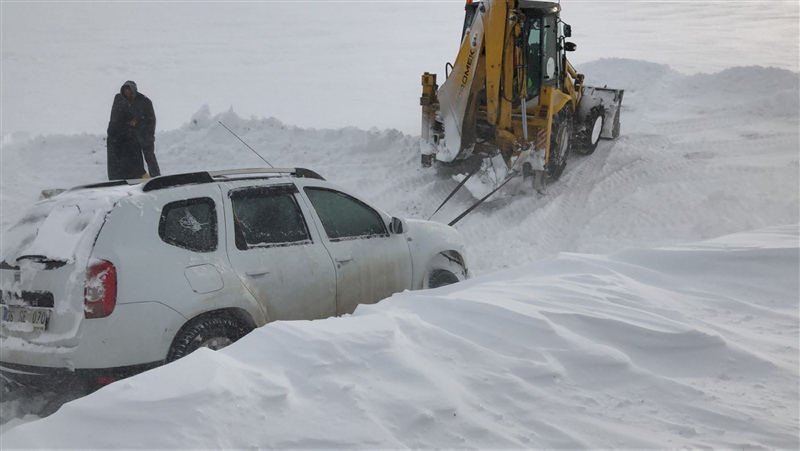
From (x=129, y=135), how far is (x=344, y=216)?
5046 mm

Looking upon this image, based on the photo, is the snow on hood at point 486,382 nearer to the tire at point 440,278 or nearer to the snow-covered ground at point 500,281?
the snow-covered ground at point 500,281

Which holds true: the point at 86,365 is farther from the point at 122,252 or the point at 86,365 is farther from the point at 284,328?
the point at 284,328

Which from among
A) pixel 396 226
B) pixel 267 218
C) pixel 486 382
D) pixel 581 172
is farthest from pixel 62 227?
pixel 581 172

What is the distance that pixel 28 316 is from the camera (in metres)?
4.41

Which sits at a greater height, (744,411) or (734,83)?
(734,83)

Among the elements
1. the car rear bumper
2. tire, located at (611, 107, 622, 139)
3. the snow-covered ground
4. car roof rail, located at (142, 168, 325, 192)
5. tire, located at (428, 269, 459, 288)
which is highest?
tire, located at (611, 107, 622, 139)

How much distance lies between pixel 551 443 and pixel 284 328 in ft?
5.27

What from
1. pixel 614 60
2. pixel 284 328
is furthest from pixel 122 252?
pixel 614 60

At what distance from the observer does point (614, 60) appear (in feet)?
75.7

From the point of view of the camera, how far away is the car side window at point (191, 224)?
472 cm

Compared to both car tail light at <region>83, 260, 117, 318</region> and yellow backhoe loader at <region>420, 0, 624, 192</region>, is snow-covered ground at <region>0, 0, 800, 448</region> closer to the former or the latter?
yellow backhoe loader at <region>420, 0, 624, 192</region>

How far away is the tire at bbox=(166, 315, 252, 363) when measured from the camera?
449 centimetres

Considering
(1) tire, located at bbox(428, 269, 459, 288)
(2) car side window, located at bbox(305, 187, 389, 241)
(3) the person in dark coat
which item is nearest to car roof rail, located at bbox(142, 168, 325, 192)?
(2) car side window, located at bbox(305, 187, 389, 241)

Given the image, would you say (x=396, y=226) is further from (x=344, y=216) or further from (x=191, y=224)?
(x=191, y=224)
